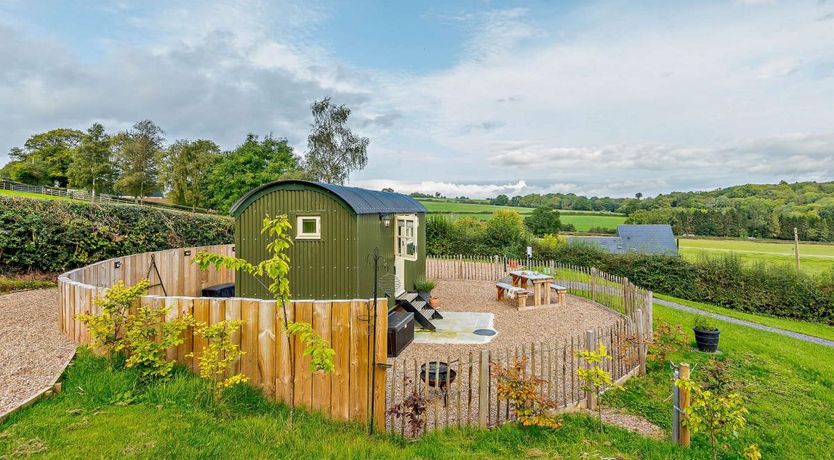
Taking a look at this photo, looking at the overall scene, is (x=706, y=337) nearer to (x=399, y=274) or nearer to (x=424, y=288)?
(x=424, y=288)

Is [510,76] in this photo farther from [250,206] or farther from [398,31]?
[250,206]

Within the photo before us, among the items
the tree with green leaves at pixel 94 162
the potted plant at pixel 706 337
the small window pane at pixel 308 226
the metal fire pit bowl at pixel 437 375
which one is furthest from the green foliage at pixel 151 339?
the tree with green leaves at pixel 94 162

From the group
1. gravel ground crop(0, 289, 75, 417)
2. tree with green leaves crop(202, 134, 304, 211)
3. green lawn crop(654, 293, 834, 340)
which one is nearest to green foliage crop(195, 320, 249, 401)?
gravel ground crop(0, 289, 75, 417)

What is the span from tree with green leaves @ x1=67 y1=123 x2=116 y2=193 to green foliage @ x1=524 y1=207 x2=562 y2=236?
4548 cm

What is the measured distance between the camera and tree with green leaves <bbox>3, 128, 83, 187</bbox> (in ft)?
156

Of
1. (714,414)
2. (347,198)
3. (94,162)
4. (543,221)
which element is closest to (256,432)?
(714,414)

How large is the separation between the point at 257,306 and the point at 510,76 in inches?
525

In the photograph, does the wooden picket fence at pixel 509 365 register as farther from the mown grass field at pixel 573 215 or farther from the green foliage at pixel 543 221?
the mown grass field at pixel 573 215

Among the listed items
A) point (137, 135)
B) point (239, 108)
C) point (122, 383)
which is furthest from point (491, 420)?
point (137, 135)

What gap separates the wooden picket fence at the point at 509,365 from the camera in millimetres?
4406

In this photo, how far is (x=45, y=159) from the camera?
5006cm

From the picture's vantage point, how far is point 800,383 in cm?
642

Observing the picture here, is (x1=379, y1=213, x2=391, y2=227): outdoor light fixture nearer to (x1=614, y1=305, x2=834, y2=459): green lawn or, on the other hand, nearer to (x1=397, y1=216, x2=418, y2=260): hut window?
(x1=397, y1=216, x2=418, y2=260): hut window

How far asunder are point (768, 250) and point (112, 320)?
38057 mm
